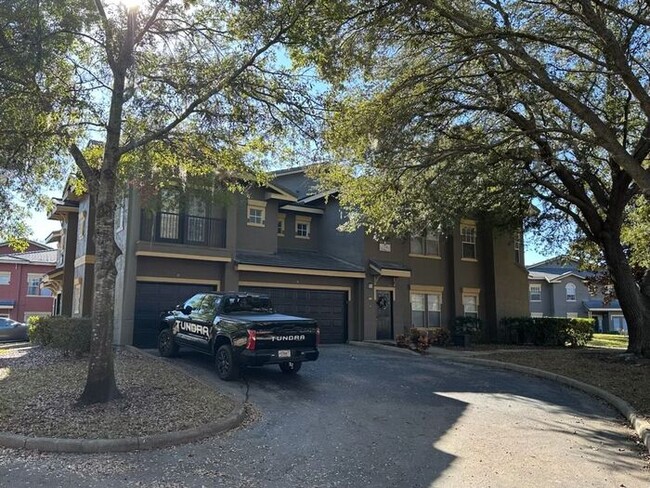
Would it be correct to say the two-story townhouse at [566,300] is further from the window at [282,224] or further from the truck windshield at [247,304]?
the truck windshield at [247,304]

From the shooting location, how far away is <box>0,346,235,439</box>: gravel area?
23.8 ft

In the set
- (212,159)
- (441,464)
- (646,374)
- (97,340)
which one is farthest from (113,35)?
(646,374)

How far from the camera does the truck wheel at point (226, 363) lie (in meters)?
10.9

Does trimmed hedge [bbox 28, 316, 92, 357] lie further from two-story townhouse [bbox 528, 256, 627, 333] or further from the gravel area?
two-story townhouse [bbox 528, 256, 627, 333]

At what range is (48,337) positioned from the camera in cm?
1577

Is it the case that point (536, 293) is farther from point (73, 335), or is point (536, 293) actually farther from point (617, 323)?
point (73, 335)

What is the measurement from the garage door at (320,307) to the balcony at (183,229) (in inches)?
99.6

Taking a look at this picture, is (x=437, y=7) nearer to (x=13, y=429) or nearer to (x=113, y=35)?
(x=113, y=35)

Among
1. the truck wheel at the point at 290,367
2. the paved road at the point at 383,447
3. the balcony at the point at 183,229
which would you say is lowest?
the paved road at the point at 383,447

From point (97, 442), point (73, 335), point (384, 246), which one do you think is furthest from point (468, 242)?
point (97, 442)

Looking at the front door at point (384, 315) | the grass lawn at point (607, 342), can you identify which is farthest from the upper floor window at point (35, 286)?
the grass lawn at point (607, 342)

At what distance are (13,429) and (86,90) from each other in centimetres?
623

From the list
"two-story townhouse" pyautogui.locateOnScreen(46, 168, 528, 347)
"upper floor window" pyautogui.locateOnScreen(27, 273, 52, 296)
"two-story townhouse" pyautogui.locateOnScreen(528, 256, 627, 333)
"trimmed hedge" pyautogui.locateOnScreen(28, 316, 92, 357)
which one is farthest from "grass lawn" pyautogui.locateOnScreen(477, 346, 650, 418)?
"upper floor window" pyautogui.locateOnScreen(27, 273, 52, 296)

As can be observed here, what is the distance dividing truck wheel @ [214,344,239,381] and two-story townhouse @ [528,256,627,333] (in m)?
41.3
